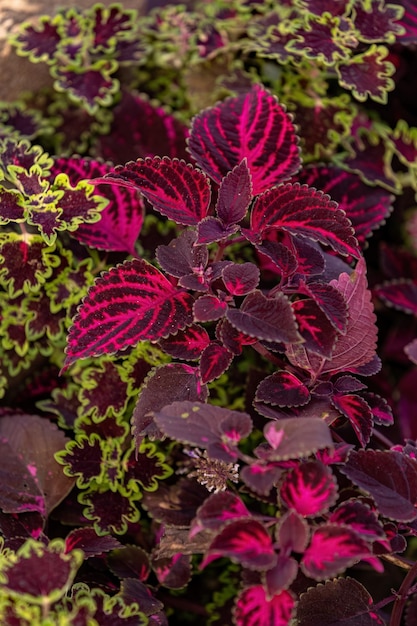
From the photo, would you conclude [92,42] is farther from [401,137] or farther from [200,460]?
[200,460]

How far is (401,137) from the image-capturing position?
4.25 ft

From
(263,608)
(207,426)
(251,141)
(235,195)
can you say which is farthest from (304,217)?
(263,608)

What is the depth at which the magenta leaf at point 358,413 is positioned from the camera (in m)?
0.82

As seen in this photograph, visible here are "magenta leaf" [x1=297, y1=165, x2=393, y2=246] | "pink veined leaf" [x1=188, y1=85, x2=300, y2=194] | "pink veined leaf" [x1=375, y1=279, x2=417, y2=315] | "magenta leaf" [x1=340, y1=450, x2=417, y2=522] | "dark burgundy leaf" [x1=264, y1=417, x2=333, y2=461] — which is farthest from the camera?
"pink veined leaf" [x1=375, y1=279, x2=417, y2=315]

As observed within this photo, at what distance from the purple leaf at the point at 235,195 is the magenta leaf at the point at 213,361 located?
0.52 ft

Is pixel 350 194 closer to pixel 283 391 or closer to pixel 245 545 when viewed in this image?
pixel 283 391

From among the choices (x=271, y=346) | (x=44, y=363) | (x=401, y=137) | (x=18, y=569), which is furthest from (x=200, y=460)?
(x=401, y=137)

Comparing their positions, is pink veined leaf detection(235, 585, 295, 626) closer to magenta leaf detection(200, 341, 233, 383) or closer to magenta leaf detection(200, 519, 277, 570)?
magenta leaf detection(200, 519, 277, 570)

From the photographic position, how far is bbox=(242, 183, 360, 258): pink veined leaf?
84cm

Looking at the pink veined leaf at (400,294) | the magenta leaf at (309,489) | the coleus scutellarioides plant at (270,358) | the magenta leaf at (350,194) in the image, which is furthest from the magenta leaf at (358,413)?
the pink veined leaf at (400,294)

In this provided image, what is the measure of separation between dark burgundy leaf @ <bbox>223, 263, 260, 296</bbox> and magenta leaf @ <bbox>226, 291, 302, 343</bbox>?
0.02 metres

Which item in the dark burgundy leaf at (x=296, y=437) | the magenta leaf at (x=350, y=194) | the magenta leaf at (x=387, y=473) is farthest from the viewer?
the magenta leaf at (x=350, y=194)

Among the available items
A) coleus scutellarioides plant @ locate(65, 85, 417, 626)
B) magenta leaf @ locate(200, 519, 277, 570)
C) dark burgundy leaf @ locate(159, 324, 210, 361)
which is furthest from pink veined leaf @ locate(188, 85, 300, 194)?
magenta leaf @ locate(200, 519, 277, 570)

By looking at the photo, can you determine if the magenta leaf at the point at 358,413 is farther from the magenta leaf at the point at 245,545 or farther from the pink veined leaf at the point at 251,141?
the pink veined leaf at the point at 251,141
